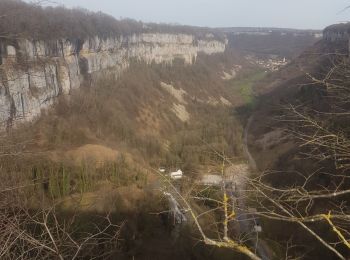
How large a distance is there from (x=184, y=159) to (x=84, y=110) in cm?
932

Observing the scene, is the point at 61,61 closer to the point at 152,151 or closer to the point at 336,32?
the point at 152,151

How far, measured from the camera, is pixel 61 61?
34.4m

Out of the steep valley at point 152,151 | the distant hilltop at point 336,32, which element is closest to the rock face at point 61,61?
the steep valley at point 152,151

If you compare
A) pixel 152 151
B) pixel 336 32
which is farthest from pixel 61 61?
pixel 336 32

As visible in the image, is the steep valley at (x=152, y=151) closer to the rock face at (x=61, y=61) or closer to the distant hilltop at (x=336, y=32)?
the rock face at (x=61, y=61)

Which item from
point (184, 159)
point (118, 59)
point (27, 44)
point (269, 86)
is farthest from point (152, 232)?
point (269, 86)

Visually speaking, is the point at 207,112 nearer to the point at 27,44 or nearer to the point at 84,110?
the point at 84,110

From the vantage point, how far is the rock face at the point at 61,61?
25484 millimetres

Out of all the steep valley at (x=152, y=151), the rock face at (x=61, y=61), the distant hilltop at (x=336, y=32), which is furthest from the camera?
the distant hilltop at (x=336, y=32)

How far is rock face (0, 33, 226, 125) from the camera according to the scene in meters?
25.5

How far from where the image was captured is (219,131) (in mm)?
41312

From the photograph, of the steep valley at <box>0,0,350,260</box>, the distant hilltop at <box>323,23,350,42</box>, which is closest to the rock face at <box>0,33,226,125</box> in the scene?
the steep valley at <box>0,0,350,260</box>

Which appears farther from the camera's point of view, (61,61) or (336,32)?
(336,32)

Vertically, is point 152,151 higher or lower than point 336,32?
lower
